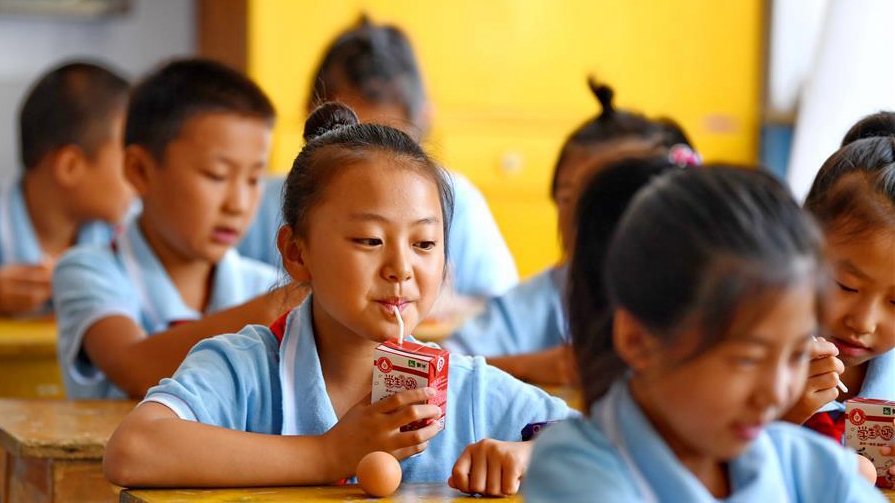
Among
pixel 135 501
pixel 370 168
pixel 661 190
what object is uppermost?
pixel 661 190

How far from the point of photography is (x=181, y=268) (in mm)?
2336

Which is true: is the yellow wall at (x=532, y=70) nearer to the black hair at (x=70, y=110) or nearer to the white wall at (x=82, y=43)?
the white wall at (x=82, y=43)

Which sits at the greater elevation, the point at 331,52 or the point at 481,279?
the point at 331,52

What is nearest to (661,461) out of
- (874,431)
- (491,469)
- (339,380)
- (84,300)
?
(491,469)

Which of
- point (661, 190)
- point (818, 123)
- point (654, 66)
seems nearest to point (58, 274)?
point (661, 190)

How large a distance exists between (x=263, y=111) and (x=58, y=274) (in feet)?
1.51

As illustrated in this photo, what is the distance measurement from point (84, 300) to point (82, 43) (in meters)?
2.49

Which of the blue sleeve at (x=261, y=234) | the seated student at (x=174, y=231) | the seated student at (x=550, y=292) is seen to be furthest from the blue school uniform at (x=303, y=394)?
the blue sleeve at (x=261, y=234)

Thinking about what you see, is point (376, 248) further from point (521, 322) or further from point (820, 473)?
point (521, 322)

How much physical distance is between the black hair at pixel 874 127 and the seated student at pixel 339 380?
0.57 m

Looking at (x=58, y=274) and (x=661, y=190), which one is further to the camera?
(x=58, y=274)

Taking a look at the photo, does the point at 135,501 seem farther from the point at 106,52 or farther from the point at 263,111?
the point at 106,52

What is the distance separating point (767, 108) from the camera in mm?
4660

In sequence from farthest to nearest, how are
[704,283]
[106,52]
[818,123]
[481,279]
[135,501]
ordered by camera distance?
[106,52] → [818,123] → [481,279] → [135,501] → [704,283]
